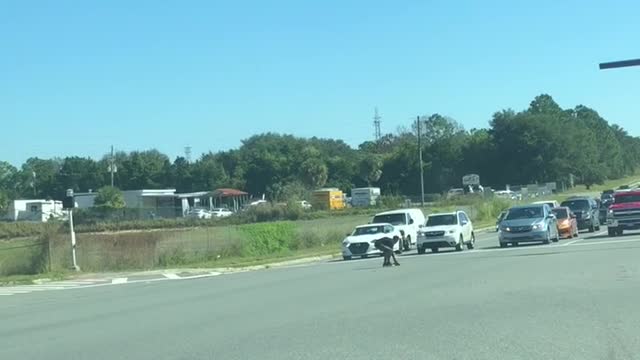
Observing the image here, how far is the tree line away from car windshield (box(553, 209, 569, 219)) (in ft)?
205

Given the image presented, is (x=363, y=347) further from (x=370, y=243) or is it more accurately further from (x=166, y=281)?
(x=370, y=243)

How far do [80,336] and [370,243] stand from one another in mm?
23255

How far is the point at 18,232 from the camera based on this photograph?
2958 inches

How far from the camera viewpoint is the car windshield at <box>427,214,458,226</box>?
37478mm

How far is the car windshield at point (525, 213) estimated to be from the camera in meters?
36.6

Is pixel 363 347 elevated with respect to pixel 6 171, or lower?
lower

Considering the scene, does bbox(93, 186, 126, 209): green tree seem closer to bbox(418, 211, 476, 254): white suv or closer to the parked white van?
the parked white van

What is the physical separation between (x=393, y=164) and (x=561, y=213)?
10012cm

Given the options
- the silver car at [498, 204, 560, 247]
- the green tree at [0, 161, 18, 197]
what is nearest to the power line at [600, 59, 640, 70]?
the silver car at [498, 204, 560, 247]

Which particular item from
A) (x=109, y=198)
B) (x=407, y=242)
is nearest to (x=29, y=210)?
(x=109, y=198)

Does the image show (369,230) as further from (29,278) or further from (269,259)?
(29,278)

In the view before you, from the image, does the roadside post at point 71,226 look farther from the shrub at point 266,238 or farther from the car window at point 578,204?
the car window at point 578,204

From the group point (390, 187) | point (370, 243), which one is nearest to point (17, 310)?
point (370, 243)

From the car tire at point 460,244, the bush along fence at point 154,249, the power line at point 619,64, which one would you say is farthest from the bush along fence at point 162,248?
the power line at point 619,64
